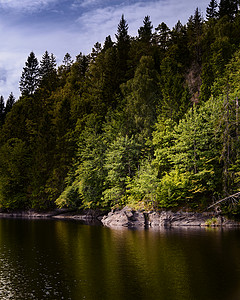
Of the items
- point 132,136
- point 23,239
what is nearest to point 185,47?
point 132,136

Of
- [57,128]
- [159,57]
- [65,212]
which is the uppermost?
[159,57]

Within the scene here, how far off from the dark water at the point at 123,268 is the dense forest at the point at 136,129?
13521 mm

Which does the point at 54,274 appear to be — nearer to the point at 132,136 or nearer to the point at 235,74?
the point at 132,136

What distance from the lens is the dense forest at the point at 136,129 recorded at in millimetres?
→ 43875

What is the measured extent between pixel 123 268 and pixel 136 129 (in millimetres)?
41487

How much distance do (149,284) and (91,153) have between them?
46.0m

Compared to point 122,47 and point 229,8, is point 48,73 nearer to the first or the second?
point 122,47

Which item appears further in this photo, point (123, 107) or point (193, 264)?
point (123, 107)

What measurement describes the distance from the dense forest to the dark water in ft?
44.4

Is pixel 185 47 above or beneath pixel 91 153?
above

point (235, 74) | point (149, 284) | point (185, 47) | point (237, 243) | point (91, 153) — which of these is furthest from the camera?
point (185, 47)

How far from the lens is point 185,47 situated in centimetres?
7262

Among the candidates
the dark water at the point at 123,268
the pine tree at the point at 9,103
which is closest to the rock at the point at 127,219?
the dark water at the point at 123,268

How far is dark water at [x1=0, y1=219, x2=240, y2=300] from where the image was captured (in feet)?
48.3
